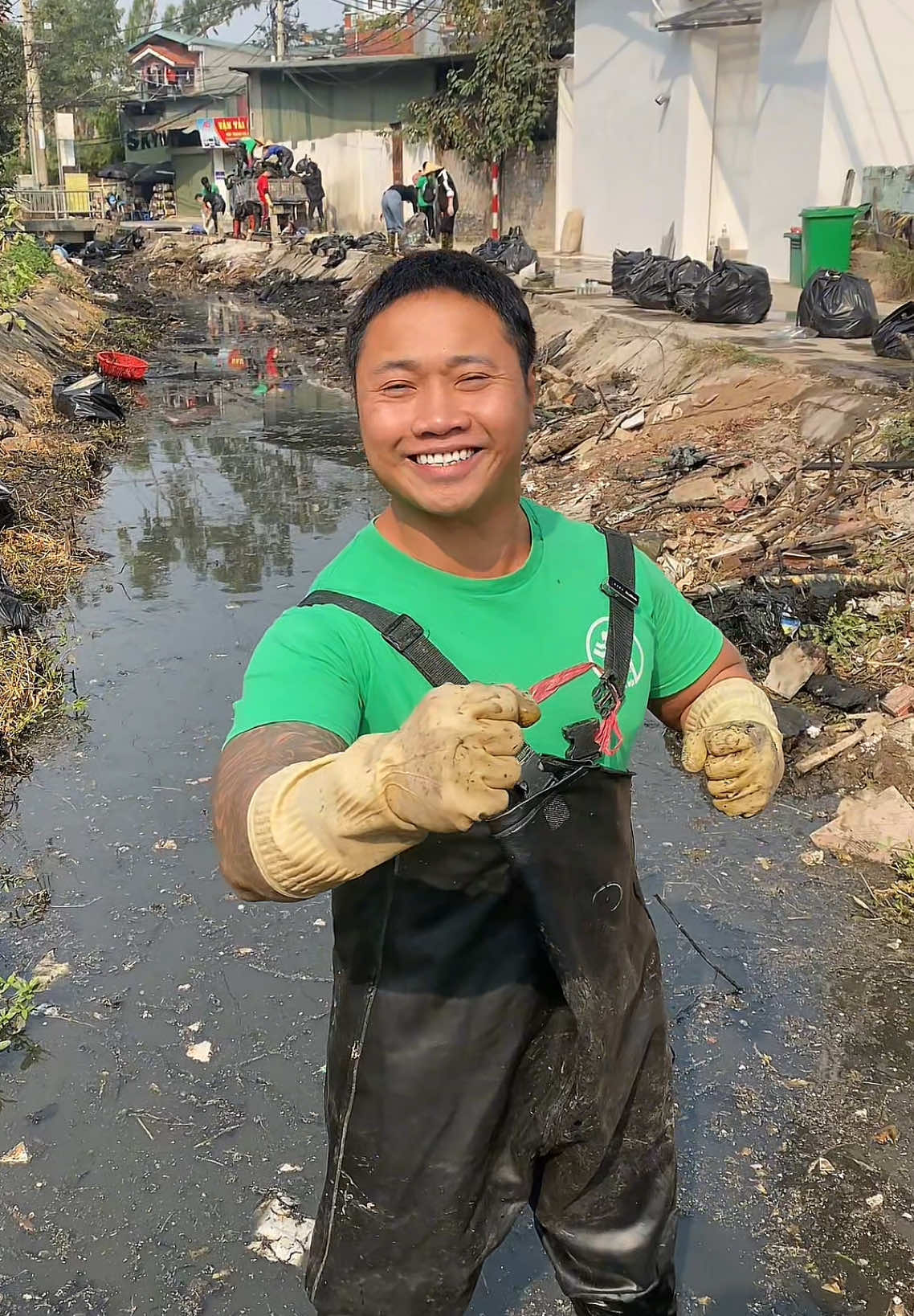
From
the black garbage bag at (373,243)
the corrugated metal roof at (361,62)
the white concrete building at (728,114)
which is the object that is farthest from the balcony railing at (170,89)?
the white concrete building at (728,114)

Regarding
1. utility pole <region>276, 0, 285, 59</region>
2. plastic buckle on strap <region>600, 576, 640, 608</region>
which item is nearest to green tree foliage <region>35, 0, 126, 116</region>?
utility pole <region>276, 0, 285, 59</region>

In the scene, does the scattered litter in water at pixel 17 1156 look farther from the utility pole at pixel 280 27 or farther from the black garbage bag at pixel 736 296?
the utility pole at pixel 280 27

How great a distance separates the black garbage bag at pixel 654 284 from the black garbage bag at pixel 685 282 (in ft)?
0.26

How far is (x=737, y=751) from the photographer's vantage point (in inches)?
72.9

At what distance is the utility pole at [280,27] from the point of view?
3572cm

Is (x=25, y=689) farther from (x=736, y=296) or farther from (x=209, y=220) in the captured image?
(x=209, y=220)

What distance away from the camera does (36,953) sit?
3709 mm

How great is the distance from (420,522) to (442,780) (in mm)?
626

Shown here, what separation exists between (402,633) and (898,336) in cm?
878

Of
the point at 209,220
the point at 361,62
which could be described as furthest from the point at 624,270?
the point at 209,220

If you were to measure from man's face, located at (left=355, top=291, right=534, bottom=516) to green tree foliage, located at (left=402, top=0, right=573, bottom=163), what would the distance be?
23309 mm

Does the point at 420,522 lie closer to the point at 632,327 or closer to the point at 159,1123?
the point at 159,1123

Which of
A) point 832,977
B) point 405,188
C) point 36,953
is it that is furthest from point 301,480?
point 405,188

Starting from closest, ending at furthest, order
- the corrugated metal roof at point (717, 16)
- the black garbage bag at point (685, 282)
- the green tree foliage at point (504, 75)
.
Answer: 1. the black garbage bag at point (685, 282)
2. the corrugated metal roof at point (717, 16)
3. the green tree foliage at point (504, 75)
